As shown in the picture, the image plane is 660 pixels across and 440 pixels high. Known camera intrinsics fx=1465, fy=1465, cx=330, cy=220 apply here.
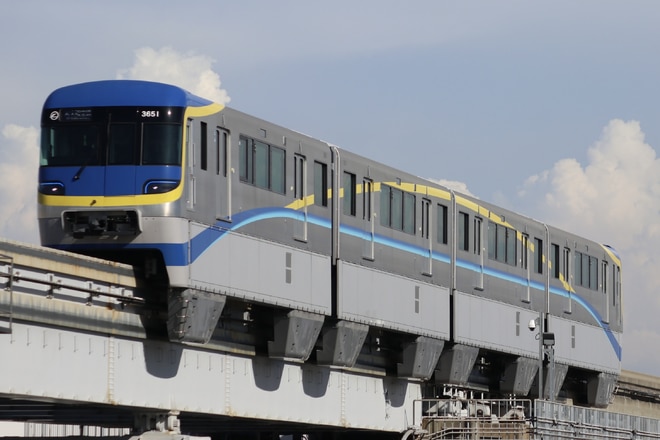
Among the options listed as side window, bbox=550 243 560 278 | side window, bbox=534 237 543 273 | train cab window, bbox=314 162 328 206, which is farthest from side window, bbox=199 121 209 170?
side window, bbox=550 243 560 278

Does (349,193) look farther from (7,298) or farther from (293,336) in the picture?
(7,298)

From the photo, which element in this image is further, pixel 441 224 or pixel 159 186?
pixel 441 224

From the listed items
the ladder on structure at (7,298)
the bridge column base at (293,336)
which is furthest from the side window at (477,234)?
the ladder on structure at (7,298)

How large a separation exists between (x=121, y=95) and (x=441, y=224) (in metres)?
13.3

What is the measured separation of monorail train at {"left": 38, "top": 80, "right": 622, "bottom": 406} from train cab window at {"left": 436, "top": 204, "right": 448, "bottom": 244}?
0.04m

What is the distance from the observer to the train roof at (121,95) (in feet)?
87.1

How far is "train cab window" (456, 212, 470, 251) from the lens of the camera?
128 feet

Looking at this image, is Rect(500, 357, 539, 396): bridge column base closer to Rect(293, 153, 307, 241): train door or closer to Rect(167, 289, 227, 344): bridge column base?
Rect(293, 153, 307, 241): train door

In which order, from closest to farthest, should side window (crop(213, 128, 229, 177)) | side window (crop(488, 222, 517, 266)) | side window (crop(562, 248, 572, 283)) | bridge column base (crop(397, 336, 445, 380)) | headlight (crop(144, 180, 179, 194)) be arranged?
headlight (crop(144, 180, 179, 194)) → side window (crop(213, 128, 229, 177)) → bridge column base (crop(397, 336, 445, 380)) → side window (crop(488, 222, 517, 266)) → side window (crop(562, 248, 572, 283))

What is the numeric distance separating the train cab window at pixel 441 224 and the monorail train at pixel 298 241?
40mm

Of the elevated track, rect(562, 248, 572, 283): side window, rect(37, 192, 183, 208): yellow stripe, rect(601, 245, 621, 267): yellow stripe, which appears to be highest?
rect(601, 245, 621, 267): yellow stripe

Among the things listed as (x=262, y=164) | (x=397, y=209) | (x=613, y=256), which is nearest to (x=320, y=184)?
(x=262, y=164)

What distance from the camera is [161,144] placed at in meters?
26.3

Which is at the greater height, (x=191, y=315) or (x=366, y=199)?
(x=366, y=199)
